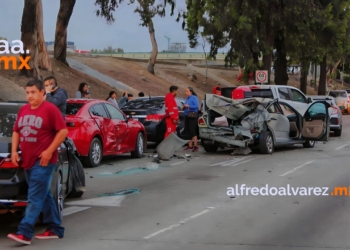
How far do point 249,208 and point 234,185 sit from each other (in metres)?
2.17

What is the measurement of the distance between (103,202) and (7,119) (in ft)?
7.68

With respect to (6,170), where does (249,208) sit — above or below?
below

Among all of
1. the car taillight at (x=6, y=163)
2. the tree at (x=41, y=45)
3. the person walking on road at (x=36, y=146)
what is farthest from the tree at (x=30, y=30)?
the person walking on road at (x=36, y=146)

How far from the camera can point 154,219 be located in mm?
8805

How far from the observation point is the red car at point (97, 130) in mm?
13586

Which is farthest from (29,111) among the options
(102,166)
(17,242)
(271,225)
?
(102,166)

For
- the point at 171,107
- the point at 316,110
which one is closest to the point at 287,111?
the point at 316,110

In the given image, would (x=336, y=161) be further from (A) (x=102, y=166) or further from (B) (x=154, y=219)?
(B) (x=154, y=219)

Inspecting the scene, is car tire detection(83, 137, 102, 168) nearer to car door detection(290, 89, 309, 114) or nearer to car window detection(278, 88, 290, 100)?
car window detection(278, 88, 290, 100)

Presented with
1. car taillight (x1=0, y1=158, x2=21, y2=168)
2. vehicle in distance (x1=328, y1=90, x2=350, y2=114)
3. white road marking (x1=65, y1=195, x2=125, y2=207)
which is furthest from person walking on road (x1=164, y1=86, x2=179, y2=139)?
vehicle in distance (x1=328, y1=90, x2=350, y2=114)

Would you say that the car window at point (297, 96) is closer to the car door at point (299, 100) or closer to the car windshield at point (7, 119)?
the car door at point (299, 100)

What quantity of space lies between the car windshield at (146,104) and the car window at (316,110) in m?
4.34

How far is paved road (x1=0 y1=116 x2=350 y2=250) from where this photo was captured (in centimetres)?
754

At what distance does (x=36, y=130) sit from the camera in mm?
7035
